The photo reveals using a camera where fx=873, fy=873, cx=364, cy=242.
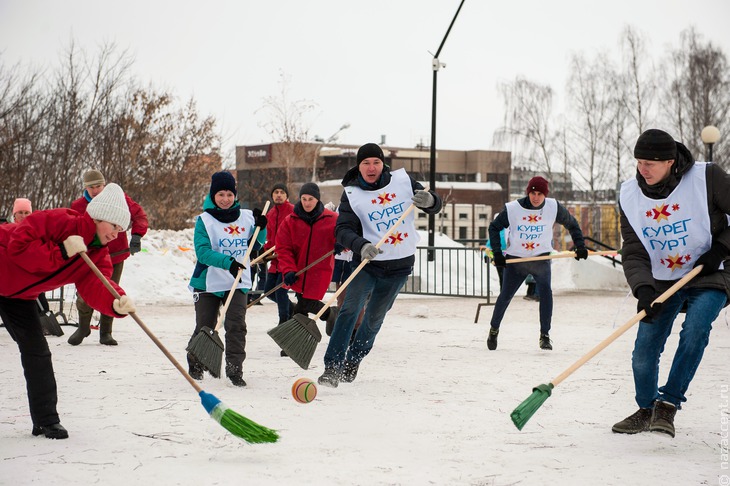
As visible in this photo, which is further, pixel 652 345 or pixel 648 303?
pixel 652 345

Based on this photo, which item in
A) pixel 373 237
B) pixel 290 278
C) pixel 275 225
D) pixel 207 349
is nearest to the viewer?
pixel 207 349

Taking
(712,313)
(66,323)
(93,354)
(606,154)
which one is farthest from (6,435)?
(606,154)

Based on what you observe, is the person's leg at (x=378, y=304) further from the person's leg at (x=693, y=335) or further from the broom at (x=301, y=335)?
the person's leg at (x=693, y=335)

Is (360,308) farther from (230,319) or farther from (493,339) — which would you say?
(493,339)

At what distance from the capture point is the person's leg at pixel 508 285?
8695mm

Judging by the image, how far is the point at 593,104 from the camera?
3384cm

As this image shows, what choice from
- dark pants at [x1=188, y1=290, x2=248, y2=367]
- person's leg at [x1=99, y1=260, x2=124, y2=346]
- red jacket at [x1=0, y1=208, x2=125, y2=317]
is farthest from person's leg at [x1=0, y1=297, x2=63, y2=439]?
person's leg at [x1=99, y1=260, x2=124, y2=346]

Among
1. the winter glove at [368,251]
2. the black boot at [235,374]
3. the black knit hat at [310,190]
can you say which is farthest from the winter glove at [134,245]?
the winter glove at [368,251]

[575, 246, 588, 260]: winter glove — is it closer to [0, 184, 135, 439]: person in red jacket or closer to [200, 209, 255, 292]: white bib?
[200, 209, 255, 292]: white bib

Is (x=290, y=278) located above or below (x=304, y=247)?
below

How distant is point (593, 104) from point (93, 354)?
28.8 metres

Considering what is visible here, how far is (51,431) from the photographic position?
4754 mm

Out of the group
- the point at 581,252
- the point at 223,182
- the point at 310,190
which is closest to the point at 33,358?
the point at 223,182

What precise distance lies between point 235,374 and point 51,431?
1915mm
